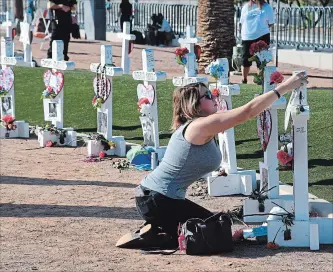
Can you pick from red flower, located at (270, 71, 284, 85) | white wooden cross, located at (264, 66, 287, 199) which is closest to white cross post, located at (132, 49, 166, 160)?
white wooden cross, located at (264, 66, 287, 199)

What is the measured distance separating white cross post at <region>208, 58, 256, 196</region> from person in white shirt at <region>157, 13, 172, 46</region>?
763 inches

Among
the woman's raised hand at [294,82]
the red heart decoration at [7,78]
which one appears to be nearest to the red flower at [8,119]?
the red heart decoration at [7,78]

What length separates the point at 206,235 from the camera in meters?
7.66

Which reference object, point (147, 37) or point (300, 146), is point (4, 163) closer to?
point (300, 146)

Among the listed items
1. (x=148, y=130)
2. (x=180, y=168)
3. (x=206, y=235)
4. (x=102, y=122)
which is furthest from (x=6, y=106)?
(x=206, y=235)

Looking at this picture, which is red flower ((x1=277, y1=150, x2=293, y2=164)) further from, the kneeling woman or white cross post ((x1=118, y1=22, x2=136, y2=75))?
white cross post ((x1=118, y1=22, x2=136, y2=75))

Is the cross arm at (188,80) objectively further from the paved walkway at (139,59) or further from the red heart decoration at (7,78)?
the paved walkway at (139,59)

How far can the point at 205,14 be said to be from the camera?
1989 cm

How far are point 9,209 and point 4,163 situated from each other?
8.55 ft

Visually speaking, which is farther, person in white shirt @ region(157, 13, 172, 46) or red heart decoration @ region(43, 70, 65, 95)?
person in white shirt @ region(157, 13, 172, 46)

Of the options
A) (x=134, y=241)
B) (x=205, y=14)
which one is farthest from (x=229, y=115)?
(x=205, y=14)

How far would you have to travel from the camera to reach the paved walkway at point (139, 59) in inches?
803

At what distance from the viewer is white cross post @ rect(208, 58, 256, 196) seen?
9781 millimetres

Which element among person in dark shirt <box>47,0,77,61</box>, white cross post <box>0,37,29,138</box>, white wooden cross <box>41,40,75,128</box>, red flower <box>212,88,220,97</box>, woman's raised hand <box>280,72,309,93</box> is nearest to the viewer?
woman's raised hand <box>280,72,309,93</box>
